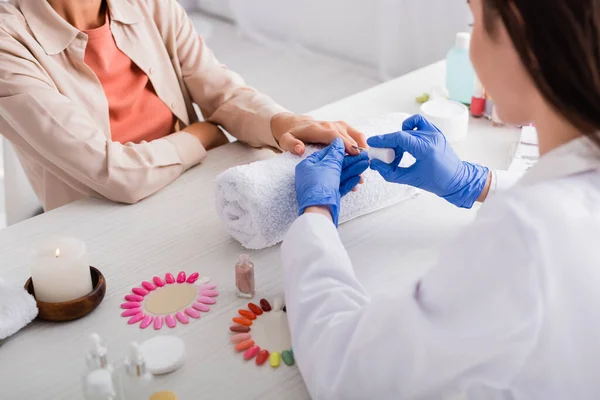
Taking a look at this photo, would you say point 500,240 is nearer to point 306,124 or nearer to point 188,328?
point 188,328

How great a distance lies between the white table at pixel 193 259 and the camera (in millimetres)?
868

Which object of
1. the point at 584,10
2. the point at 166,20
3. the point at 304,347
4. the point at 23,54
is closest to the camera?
the point at 584,10

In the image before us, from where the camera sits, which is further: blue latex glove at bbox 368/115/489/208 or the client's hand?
the client's hand

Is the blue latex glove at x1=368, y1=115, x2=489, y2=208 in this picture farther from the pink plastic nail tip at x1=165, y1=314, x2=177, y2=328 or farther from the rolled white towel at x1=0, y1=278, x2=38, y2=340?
the rolled white towel at x1=0, y1=278, x2=38, y2=340

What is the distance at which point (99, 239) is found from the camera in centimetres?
116

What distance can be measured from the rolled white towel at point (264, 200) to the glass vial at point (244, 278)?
→ 0.09 m

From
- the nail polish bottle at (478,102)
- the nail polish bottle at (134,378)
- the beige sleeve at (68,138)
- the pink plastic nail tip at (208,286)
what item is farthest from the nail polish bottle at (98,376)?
the nail polish bottle at (478,102)

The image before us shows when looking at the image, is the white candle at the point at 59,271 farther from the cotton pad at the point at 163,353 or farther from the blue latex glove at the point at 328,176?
the blue latex glove at the point at 328,176

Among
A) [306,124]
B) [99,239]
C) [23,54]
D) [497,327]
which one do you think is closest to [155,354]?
[99,239]

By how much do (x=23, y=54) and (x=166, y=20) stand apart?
353 millimetres

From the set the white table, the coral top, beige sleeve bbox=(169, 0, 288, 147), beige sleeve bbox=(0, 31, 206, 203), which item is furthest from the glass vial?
the coral top

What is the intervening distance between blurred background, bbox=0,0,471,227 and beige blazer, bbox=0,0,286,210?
4.92ft

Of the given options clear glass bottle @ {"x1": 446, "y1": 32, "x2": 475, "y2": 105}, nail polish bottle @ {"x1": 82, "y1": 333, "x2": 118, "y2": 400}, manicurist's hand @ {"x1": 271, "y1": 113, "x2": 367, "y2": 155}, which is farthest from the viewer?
clear glass bottle @ {"x1": 446, "y1": 32, "x2": 475, "y2": 105}

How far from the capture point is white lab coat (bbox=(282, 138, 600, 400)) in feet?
2.07
